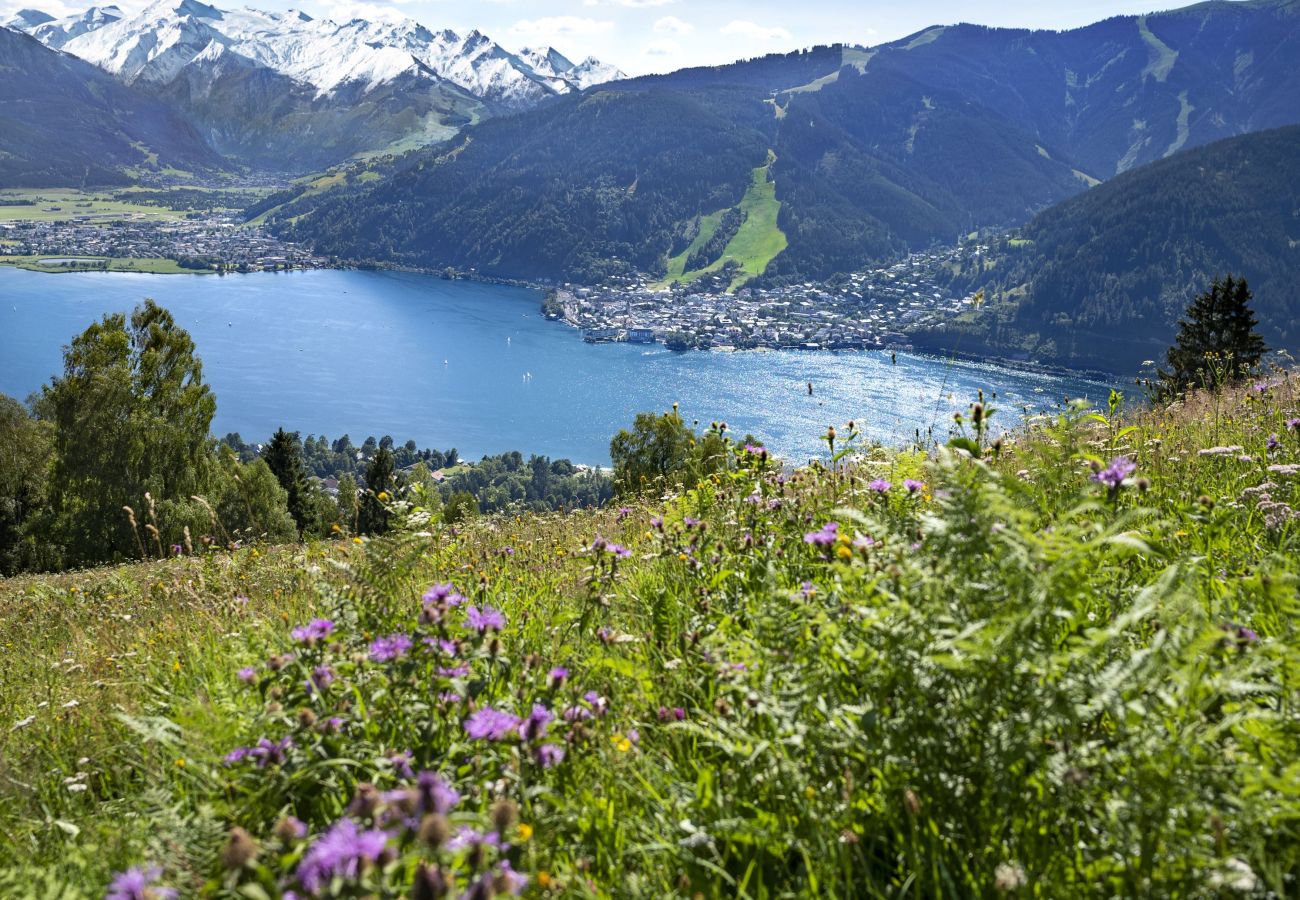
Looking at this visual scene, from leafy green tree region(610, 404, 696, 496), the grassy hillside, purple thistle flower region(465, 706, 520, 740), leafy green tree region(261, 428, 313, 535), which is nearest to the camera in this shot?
the grassy hillside

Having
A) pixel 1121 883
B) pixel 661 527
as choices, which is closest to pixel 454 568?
pixel 661 527

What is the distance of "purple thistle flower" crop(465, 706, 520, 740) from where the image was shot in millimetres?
2096

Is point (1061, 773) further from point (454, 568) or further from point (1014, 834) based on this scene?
point (454, 568)

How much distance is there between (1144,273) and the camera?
184 m

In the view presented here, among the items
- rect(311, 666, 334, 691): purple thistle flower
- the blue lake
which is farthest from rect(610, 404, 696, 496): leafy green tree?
rect(311, 666, 334, 691): purple thistle flower

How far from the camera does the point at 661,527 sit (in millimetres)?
4305

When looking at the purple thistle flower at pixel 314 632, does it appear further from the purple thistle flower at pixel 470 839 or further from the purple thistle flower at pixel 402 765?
the purple thistle flower at pixel 470 839

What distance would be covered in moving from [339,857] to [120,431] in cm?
3702

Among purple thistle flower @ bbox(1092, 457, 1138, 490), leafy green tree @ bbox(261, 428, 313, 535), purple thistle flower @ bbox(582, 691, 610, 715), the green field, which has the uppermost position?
the green field

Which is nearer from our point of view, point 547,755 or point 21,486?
point 547,755

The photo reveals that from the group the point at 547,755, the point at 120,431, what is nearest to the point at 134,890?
the point at 547,755

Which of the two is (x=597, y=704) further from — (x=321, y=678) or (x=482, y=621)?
(x=321, y=678)

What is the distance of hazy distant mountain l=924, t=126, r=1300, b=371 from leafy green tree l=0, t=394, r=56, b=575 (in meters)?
143

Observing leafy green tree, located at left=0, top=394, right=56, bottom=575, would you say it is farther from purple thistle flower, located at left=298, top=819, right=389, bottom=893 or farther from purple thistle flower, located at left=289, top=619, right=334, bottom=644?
purple thistle flower, located at left=298, top=819, right=389, bottom=893
